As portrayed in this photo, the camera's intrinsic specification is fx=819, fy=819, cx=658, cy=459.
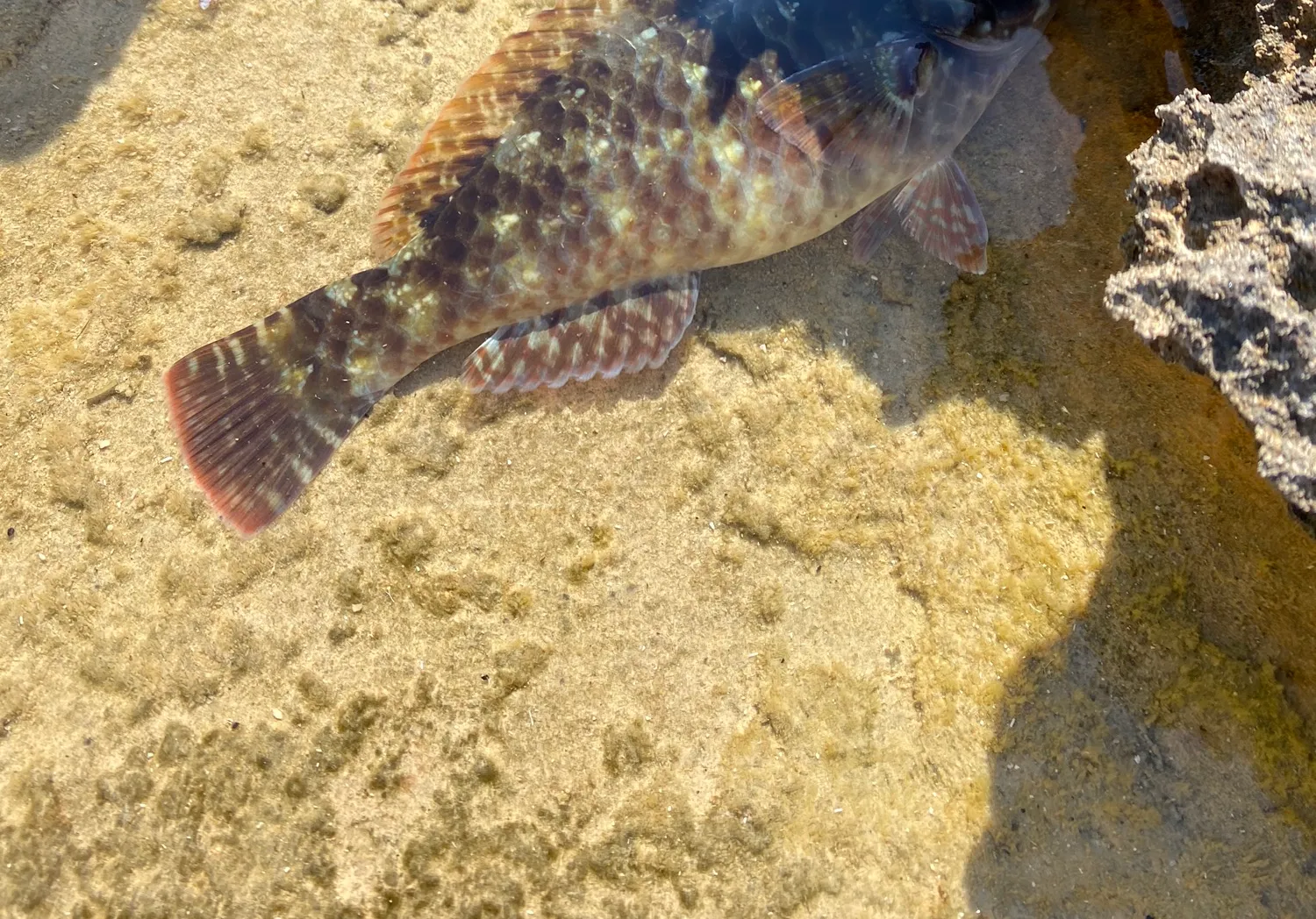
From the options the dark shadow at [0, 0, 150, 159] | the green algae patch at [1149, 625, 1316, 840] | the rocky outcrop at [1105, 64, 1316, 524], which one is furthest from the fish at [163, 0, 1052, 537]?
the green algae patch at [1149, 625, 1316, 840]

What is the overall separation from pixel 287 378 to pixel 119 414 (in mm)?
735

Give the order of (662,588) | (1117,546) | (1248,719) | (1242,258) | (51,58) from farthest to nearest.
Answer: (51,58) < (662,588) < (1117,546) < (1248,719) < (1242,258)

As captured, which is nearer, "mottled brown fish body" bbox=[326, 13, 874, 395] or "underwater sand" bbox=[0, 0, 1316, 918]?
"underwater sand" bbox=[0, 0, 1316, 918]

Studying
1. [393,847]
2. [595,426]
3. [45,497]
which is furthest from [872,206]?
[45,497]

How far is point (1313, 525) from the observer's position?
2090 millimetres

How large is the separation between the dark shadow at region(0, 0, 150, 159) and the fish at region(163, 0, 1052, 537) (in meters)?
1.41

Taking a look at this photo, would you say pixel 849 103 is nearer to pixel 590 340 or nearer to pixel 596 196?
pixel 596 196

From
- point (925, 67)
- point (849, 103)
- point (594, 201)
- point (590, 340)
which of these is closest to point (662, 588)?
point (590, 340)

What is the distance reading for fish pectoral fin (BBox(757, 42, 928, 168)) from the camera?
3.21 meters

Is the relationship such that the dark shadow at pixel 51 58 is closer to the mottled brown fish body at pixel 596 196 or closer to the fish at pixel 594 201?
the fish at pixel 594 201

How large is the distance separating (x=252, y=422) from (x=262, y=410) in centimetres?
6

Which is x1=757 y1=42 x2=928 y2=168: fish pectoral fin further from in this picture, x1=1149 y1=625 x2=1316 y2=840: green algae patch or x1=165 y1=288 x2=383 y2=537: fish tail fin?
x1=1149 y1=625 x2=1316 y2=840: green algae patch

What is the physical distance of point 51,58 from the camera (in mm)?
3688

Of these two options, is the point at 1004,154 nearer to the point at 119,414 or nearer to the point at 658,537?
the point at 658,537
